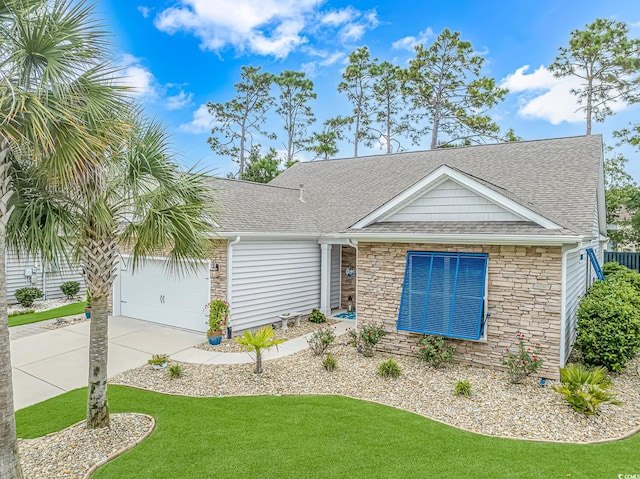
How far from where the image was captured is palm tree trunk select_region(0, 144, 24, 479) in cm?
424

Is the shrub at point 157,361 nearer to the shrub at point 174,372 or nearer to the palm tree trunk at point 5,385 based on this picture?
the shrub at point 174,372

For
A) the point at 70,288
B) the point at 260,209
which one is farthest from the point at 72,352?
the point at 70,288

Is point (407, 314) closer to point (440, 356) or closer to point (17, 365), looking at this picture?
point (440, 356)

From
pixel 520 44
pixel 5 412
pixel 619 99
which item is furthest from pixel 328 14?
pixel 5 412

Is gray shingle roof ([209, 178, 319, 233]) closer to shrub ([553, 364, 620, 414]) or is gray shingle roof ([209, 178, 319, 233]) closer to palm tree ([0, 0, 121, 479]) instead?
palm tree ([0, 0, 121, 479])

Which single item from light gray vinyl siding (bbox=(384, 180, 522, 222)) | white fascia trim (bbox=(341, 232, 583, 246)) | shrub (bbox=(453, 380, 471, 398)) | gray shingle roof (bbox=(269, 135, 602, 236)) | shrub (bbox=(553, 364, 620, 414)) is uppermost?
gray shingle roof (bbox=(269, 135, 602, 236))

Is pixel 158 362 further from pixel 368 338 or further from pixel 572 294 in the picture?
pixel 572 294

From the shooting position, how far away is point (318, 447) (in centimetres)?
557

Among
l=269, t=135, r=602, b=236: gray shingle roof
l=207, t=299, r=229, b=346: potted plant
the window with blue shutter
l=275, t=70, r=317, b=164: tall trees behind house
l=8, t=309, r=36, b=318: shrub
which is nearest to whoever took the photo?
the window with blue shutter

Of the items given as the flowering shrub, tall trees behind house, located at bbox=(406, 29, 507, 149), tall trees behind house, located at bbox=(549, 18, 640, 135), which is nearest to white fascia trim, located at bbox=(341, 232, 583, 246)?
the flowering shrub

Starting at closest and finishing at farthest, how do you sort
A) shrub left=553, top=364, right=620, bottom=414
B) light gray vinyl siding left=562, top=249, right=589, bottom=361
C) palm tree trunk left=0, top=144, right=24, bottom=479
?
1. palm tree trunk left=0, top=144, right=24, bottom=479
2. shrub left=553, top=364, right=620, bottom=414
3. light gray vinyl siding left=562, top=249, right=589, bottom=361

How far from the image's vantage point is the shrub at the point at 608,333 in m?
7.97

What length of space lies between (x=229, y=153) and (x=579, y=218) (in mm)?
30977

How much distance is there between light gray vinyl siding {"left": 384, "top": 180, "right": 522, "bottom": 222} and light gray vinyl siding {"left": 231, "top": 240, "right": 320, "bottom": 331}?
4.28 metres
